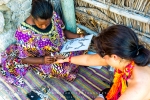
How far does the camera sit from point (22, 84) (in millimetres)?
2932

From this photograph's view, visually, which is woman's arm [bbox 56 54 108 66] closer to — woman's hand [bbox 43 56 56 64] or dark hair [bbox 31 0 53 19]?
woman's hand [bbox 43 56 56 64]

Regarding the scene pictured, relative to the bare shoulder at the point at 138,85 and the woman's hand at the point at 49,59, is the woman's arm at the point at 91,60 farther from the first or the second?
the bare shoulder at the point at 138,85

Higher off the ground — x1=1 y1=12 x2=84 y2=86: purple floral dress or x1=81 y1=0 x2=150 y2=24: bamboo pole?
x1=81 y1=0 x2=150 y2=24: bamboo pole

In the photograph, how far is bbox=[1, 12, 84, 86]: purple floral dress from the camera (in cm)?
264

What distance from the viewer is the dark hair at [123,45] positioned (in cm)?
162

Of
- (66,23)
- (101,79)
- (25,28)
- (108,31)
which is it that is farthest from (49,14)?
(101,79)

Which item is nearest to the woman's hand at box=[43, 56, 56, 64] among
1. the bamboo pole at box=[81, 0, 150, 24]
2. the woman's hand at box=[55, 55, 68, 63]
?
the woman's hand at box=[55, 55, 68, 63]

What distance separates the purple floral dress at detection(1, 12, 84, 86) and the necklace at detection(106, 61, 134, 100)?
0.80 m

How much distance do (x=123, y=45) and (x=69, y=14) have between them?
A: 4.80ft

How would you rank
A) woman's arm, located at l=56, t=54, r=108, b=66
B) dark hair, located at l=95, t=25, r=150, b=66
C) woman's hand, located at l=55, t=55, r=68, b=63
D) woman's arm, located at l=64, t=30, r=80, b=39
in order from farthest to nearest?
woman's arm, located at l=64, t=30, r=80, b=39
woman's hand, located at l=55, t=55, r=68, b=63
woman's arm, located at l=56, t=54, r=108, b=66
dark hair, located at l=95, t=25, r=150, b=66

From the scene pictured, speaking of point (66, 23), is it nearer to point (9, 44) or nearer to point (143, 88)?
Result: point (9, 44)

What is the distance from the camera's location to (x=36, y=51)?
2785 mm

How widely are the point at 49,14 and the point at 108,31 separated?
3.02ft

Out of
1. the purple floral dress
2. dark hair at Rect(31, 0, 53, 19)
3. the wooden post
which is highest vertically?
dark hair at Rect(31, 0, 53, 19)
